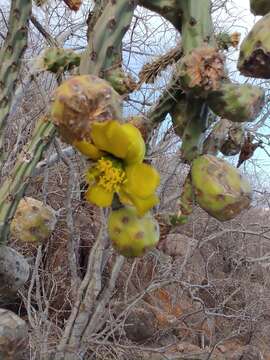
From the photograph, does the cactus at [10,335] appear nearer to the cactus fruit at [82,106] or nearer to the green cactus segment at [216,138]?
the green cactus segment at [216,138]

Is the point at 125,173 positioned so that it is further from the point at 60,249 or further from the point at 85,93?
the point at 60,249

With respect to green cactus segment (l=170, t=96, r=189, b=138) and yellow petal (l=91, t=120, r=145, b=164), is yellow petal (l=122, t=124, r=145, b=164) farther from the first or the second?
green cactus segment (l=170, t=96, r=189, b=138)

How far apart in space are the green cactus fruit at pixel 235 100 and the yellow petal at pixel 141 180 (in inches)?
5.6

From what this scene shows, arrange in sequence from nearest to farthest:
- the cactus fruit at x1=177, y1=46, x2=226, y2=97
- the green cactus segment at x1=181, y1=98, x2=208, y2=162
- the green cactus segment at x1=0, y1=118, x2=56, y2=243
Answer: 1. the cactus fruit at x1=177, y1=46, x2=226, y2=97
2. the green cactus segment at x1=181, y1=98, x2=208, y2=162
3. the green cactus segment at x1=0, y1=118, x2=56, y2=243

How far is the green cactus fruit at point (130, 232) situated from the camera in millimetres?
740

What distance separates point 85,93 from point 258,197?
6.86m

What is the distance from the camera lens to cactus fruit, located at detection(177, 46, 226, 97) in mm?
712

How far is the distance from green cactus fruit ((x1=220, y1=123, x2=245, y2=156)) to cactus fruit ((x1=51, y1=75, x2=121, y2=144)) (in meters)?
0.45

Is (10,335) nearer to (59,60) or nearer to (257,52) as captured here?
(59,60)

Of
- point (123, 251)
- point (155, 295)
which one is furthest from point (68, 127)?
point (155, 295)

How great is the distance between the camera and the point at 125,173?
706mm

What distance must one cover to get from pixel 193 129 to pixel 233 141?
0.81 ft

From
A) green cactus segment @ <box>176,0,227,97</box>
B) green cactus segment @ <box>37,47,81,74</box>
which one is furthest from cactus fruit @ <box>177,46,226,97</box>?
green cactus segment @ <box>37,47,81,74</box>

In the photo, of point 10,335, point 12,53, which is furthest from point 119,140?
point 10,335
